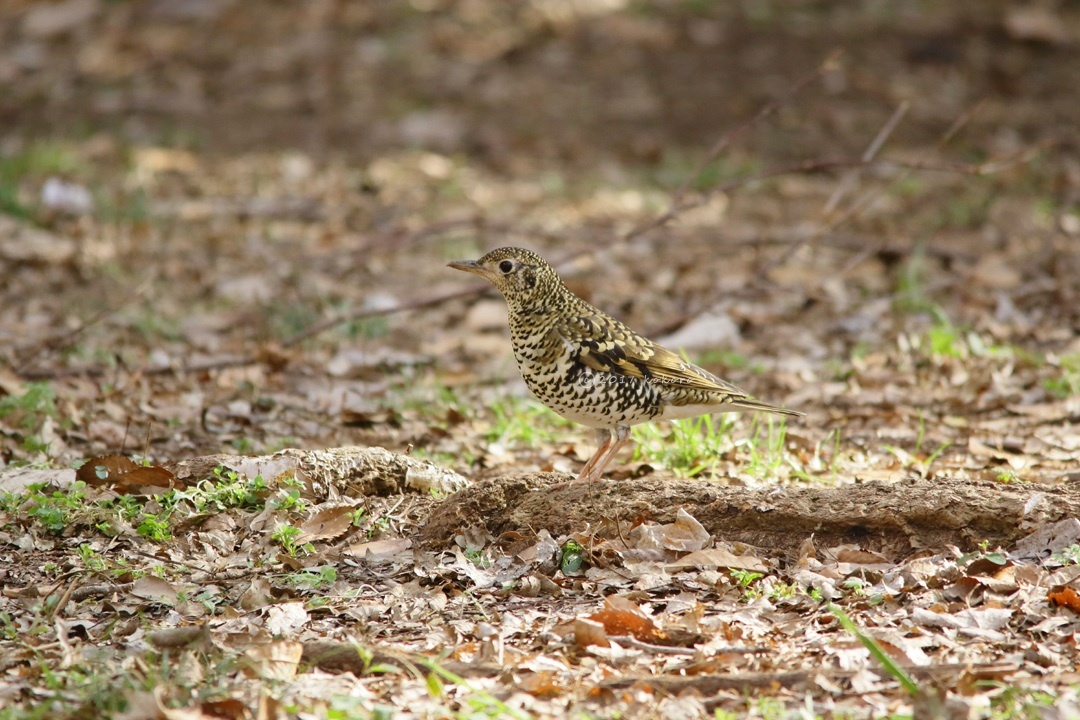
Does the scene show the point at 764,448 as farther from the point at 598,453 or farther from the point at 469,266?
the point at 469,266

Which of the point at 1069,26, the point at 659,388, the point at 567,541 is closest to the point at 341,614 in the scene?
the point at 567,541

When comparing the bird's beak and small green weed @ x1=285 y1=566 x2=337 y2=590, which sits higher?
the bird's beak

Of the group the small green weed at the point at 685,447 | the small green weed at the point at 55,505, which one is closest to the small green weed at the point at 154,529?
the small green weed at the point at 55,505

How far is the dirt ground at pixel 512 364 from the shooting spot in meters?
3.78

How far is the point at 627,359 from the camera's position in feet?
17.1

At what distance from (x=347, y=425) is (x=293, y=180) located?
5384 mm

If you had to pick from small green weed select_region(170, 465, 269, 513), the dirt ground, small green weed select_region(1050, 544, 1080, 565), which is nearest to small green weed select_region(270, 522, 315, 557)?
the dirt ground

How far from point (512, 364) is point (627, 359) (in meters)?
2.30

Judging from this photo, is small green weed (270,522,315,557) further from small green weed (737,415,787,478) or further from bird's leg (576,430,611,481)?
small green weed (737,415,787,478)

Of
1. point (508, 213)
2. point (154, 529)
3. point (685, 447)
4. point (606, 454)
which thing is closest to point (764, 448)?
point (685, 447)

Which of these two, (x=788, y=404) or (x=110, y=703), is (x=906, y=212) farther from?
(x=110, y=703)

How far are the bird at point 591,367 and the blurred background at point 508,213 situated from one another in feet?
1.54

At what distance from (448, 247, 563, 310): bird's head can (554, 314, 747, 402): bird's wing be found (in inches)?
6.9

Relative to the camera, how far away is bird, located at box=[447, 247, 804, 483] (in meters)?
5.05
